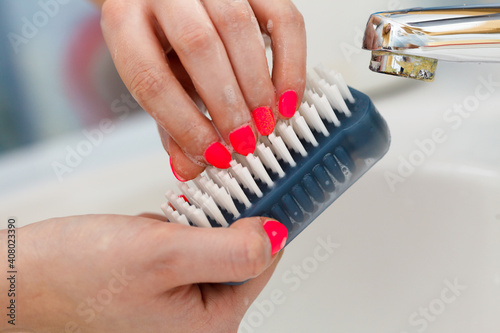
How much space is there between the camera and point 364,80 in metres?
0.70

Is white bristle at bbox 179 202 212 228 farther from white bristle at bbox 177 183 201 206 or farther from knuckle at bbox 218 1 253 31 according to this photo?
knuckle at bbox 218 1 253 31

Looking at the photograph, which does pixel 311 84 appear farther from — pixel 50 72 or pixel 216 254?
pixel 50 72

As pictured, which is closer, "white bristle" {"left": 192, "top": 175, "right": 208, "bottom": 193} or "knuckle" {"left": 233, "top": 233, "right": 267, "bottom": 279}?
"knuckle" {"left": 233, "top": 233, "right": 267, "bottom": 279}

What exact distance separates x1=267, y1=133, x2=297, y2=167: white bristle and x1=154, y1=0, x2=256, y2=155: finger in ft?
0.06

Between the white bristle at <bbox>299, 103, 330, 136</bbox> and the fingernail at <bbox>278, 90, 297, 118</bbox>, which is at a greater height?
the fingernail at <bbox>278, 90, 297, 118</bbox>

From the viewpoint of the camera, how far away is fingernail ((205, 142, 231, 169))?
0.43 m

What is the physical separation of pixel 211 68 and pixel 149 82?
6 centimetres

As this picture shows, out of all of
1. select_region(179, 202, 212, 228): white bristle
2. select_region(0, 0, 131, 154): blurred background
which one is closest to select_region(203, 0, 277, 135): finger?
select_region(179, 202, 212, 228): white bristle

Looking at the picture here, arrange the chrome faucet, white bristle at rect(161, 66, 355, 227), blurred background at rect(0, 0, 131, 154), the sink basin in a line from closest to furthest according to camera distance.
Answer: the chrome faucet, white bristle at rect(161, 66, 355, 227), the sink basin, blurred background at rect(0, 0, 131, 154)

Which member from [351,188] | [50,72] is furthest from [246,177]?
[50,72]

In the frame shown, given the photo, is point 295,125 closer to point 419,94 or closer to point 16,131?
point 419,94

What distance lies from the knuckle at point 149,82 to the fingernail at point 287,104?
0.11m

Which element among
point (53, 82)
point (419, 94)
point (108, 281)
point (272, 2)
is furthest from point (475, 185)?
point (53, 82)

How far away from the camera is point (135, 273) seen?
35 cm
